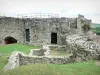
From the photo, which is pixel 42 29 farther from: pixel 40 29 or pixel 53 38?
pixel 53 38

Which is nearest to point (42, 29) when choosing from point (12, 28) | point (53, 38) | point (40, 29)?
point (40, 29)

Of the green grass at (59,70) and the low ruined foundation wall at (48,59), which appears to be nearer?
the green grass at (59,70)

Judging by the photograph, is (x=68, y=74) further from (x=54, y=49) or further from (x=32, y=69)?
(x=54, y=49)

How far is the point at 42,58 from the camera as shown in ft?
53.3

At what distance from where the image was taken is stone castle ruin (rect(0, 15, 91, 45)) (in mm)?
29766

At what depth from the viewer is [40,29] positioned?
3069 centimetres

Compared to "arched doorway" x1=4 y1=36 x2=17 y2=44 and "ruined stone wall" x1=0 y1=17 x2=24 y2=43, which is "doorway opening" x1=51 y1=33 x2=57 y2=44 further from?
"arched doorway" x1=4 y1=36 x2=17 y2=44

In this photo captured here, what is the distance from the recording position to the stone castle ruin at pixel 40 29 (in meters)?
29.8

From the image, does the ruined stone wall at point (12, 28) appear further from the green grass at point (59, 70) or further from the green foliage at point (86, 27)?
the green grass at point (59, 70)

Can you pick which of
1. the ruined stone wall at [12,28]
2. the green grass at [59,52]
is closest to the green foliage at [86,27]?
the green grass at [59,52]

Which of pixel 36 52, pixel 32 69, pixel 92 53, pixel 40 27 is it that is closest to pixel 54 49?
pixel 36 52

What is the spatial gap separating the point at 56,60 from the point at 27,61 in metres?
2.41

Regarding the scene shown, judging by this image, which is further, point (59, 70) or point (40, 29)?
point (40, 29)

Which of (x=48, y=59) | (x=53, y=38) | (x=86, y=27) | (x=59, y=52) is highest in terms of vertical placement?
(x=86, y=27)
